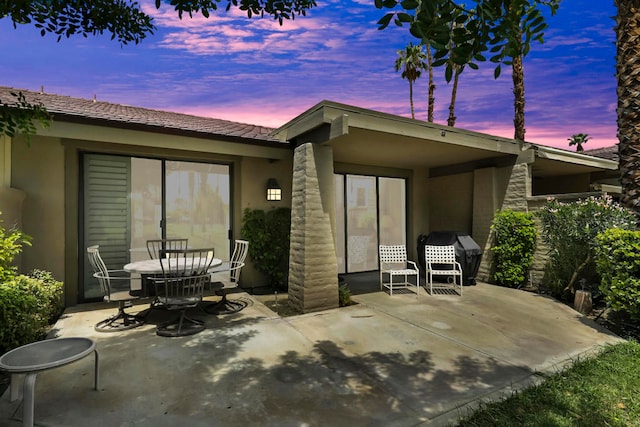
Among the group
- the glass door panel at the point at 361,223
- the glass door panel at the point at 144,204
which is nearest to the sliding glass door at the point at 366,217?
the glass door panel at the point at 361,223

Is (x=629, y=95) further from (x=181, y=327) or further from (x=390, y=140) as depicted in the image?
(x=181, y=327)

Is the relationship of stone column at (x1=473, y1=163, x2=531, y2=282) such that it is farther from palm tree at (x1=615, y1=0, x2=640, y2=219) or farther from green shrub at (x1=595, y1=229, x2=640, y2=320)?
green shrub at (x1=595, y1=229, x2=640, y2=320)

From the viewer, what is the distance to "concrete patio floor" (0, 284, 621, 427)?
2.41 meters

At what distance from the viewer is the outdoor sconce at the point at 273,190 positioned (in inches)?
262

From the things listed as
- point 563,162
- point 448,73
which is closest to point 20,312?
point 448,73

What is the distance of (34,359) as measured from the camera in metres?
2.21

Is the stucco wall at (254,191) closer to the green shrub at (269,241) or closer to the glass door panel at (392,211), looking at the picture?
the green shrub at (269,241)

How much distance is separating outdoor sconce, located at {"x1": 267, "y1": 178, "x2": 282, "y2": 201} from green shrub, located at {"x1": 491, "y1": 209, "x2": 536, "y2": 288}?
194 inches

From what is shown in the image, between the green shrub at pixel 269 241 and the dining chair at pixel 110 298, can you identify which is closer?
the dining chair at pixel 110 298

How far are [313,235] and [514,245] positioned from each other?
4.50 metres

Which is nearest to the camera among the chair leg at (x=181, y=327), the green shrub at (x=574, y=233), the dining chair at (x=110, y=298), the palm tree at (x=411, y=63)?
the chair leg at (x=181, y=327)

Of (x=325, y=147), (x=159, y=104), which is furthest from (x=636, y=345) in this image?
(x=159, y=104)

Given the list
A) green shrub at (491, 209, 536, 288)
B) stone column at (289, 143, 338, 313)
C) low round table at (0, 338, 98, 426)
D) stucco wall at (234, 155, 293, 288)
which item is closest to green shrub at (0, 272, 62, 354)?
low round table at (0, 338, 98, 426)

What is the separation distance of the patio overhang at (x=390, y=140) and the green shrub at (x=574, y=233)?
176 centimetres
